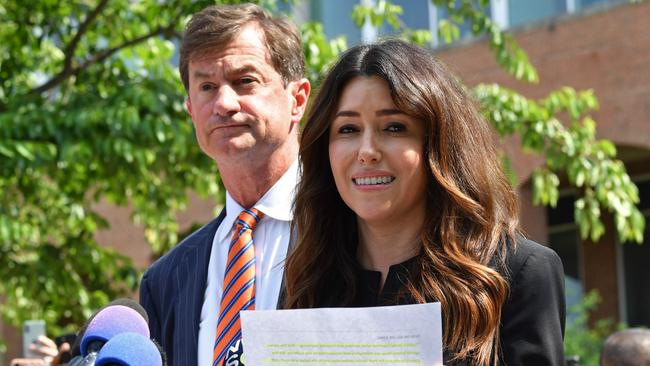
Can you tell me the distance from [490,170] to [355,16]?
605cm

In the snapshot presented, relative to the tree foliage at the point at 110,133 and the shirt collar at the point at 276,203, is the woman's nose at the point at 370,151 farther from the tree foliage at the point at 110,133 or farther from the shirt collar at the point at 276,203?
the tree foliage at the point at 110,133

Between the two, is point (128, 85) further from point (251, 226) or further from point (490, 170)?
point (490, 170)

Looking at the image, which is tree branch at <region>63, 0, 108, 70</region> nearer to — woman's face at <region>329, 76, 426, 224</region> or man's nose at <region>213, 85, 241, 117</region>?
man's nose at <region>213, 85, 241, 117</region>

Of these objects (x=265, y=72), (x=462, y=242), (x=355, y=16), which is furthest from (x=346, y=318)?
(x=355, y=16)

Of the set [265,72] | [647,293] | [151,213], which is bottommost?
[647,293]

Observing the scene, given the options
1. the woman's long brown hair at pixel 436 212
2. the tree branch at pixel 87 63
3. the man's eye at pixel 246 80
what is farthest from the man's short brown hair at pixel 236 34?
the tree branch at pixel 87 63

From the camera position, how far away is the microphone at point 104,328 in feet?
8.12

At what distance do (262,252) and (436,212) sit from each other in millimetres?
1047

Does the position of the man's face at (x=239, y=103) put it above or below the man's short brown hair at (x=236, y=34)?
below

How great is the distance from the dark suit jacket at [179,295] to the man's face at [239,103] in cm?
32

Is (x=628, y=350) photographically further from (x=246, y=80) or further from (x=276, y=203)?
(x=246, y=80)

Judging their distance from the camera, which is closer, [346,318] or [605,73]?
[346,318]

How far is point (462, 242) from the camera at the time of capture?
9.46 feet

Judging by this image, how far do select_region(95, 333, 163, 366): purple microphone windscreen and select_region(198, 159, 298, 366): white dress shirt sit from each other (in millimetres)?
1220
